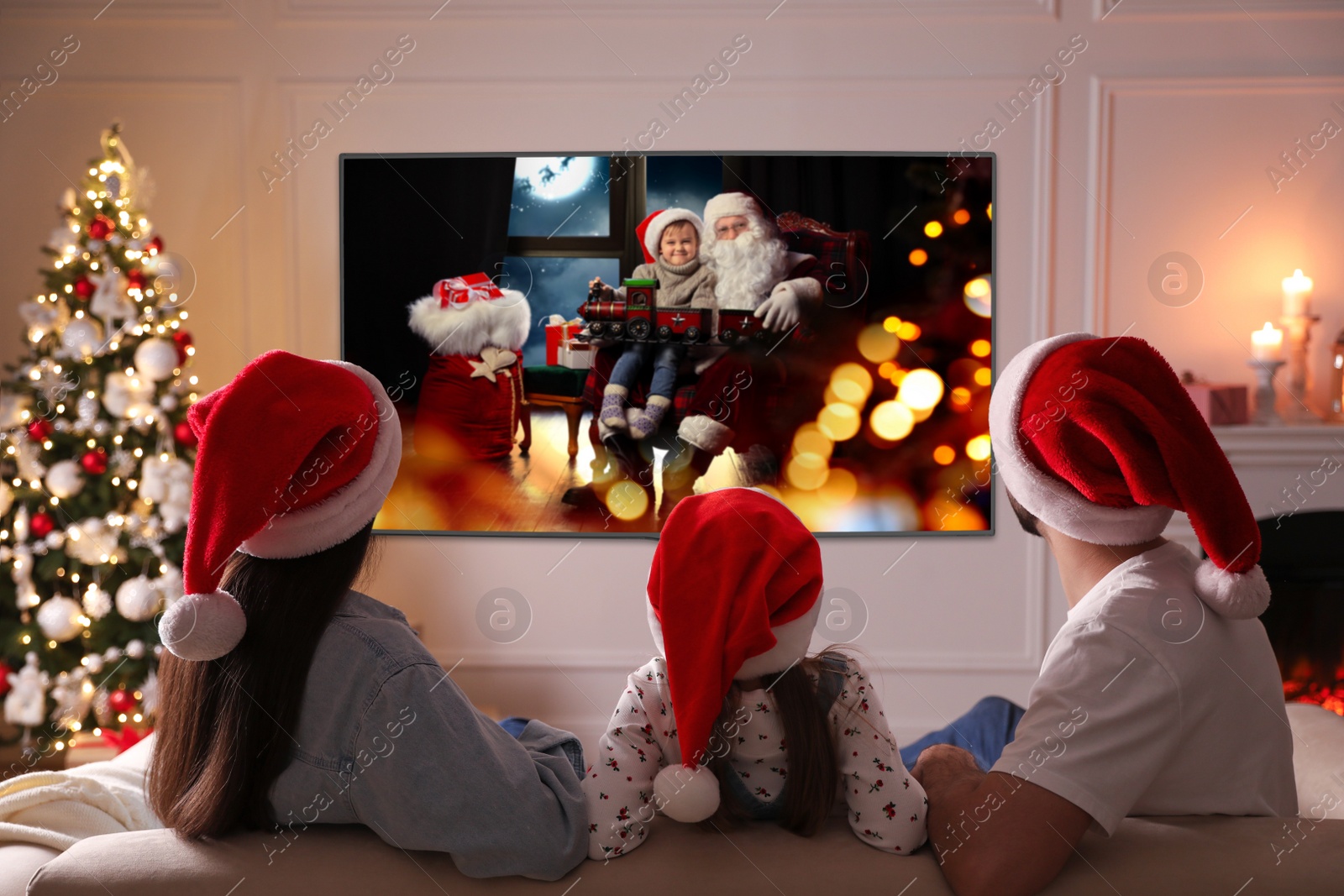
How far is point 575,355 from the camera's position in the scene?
10.9 feet

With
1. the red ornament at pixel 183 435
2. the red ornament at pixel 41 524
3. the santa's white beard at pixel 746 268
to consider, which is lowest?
the red ornament at pixel 41 524

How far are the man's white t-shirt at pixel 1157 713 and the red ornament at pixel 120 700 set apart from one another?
9.24ft

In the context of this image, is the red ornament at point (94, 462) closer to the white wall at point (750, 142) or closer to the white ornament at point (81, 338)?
the white ornament at point (81, 338)

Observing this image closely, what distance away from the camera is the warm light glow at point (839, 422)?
3287 millimetres

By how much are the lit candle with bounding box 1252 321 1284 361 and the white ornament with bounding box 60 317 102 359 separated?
390cm

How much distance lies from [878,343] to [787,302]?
0.36 metres

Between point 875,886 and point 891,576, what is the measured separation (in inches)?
95.2

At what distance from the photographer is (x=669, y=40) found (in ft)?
10.7

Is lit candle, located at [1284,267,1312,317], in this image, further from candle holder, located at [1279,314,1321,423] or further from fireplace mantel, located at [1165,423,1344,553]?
fireplace mantel, located at [1165,423,1344,553]

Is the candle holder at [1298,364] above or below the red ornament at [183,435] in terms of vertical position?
above

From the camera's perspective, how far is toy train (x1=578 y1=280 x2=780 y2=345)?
3254 mm

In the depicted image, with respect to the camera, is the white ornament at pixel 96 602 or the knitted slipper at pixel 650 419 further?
the knitted slipper at pixel 650 419

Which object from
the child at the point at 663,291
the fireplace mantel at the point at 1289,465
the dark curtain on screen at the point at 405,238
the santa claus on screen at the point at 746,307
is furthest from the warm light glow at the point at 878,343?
the dark curtain on screen at the point at 405,238

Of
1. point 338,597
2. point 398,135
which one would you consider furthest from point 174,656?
point 398,135
